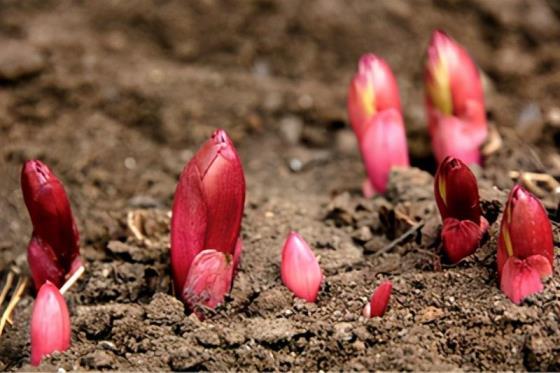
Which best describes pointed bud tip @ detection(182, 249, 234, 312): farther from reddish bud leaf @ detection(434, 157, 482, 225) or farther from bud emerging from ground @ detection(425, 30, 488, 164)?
bud emerging from ground @ detection(425, 30, 488, 164)

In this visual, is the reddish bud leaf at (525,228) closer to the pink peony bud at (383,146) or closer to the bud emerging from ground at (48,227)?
the pink peony bud at (383,146)

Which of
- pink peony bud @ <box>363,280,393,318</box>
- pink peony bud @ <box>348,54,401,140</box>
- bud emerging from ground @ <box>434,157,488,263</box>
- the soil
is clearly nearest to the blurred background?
the soil

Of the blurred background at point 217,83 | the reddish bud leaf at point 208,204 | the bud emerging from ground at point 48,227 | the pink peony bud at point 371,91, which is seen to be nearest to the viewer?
the reddish bud leaf at point 208,204

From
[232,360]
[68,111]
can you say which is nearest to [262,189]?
[68,111]

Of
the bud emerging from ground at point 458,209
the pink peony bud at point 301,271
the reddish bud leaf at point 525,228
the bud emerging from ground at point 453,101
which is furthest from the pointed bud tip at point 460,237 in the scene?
the bud emerging from ground at point 453,101

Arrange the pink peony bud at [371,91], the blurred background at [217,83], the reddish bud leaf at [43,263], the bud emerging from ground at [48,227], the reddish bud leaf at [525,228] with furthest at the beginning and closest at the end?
the blurred background at [217,83] → the pink peony bud at [371,91] → the reddish bud leaf at [43,263] → the bud emerging from ground at [48,227] → the reddish bud leaf at [525,228]

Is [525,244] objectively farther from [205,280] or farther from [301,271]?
[205,280]

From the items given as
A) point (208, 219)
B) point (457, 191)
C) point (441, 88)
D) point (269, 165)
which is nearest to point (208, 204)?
point (208, 219)
